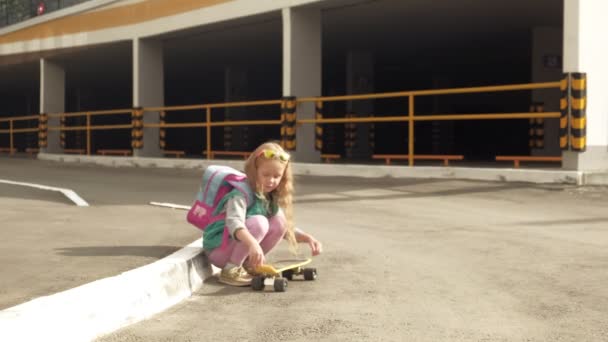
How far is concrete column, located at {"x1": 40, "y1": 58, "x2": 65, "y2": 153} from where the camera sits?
2545 centimetres

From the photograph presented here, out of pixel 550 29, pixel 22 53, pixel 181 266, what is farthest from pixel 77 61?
pixel 181 266

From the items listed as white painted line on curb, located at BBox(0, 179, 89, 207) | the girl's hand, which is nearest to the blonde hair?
the girl's hand

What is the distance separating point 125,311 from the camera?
12.7ft

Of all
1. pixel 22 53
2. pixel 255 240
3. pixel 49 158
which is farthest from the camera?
pixel 22 53

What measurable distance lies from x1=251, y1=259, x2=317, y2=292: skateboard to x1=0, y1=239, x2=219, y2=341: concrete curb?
1.36 feet

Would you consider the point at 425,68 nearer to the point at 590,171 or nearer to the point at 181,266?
the point at 590,171

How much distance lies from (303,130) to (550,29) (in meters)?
8.43

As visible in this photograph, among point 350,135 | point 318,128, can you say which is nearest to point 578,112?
point 318,128

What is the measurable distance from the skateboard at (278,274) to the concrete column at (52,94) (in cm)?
2181

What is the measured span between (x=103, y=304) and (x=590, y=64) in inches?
375

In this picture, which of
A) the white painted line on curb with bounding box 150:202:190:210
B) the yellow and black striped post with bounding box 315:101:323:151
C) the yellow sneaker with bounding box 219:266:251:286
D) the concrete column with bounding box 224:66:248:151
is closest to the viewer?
the yellow sneaker with bounding box 219:266:251:286

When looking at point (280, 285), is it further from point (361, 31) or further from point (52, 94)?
point (52, 94)

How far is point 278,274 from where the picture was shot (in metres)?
4.83

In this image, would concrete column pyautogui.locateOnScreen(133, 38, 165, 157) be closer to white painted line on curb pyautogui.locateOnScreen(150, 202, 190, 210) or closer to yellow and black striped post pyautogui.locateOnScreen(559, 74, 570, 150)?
white painted line on curb pyautogui.locateOnScreen(150, 202, 190, 210)
